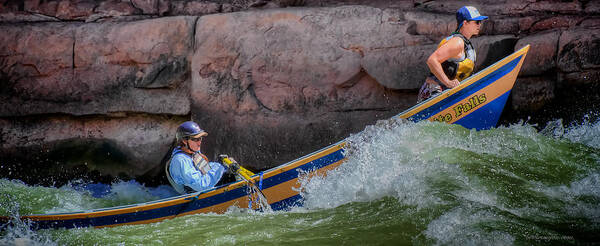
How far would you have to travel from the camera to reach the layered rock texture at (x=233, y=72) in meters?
6.21

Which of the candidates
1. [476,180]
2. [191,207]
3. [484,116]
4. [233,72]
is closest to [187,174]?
[191,207]

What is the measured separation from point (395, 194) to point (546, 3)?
3.79 meters

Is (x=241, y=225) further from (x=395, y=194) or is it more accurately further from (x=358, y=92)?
(x=358, y=92)

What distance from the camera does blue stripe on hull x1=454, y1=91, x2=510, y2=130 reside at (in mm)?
5258

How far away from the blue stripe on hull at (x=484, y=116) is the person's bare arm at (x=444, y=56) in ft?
1.31

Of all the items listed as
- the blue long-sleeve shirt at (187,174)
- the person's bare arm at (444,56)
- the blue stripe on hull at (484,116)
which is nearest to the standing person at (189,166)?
the blue long-sleeve shirt at (187,174)

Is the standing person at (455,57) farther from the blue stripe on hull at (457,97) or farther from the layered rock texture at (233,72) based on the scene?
the layered rock texture at (233,72)

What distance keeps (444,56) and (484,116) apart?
29.7 inches

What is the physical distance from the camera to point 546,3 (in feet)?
21.2

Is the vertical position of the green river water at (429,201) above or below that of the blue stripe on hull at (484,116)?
below

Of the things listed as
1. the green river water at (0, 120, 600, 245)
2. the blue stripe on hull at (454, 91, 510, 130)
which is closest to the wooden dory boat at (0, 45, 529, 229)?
the green river water at (0, 120, 600, 245)

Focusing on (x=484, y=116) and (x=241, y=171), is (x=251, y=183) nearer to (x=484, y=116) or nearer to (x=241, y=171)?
(x=241, y=171)

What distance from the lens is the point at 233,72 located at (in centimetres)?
688

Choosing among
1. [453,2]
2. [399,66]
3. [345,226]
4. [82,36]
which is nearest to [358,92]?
[399,66]
